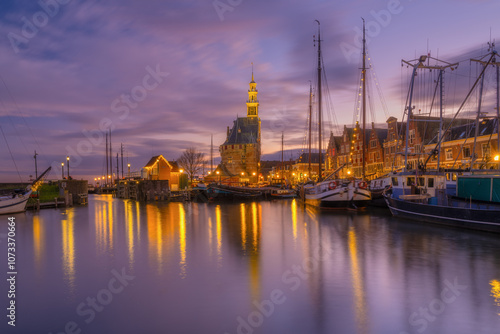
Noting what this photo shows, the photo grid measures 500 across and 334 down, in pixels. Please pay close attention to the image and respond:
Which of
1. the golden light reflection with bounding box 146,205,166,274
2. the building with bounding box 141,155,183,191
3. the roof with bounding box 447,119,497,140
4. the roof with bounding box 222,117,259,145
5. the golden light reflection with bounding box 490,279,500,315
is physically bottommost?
the golden light reflection with bounding box 490,279,500,315

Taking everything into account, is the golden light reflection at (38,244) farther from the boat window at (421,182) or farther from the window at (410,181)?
the boat window at (421,182)

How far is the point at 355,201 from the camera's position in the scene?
41.4 metres

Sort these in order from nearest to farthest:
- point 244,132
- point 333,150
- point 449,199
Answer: point 449,199, point 333,150, point 244,132

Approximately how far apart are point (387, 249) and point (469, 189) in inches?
518

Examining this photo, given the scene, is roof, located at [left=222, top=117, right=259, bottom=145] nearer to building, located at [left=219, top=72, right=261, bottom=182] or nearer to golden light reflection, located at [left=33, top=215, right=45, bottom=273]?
building, located at [left=219, top=72, right=261, bottom=182]

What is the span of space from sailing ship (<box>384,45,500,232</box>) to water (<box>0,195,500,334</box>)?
3.83 feet

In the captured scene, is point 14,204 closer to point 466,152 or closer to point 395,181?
point 395,181

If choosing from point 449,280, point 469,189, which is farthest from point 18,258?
point 469,189

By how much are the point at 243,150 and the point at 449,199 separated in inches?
3316

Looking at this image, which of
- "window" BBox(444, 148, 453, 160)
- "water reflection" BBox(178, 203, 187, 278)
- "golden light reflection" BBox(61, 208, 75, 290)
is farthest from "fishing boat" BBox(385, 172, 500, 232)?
"golden light reflection" BBox(61, 208, 75, 290)

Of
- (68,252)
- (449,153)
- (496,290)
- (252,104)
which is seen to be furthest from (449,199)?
(252,104)

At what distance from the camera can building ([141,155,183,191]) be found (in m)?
86.1

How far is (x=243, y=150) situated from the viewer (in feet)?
368

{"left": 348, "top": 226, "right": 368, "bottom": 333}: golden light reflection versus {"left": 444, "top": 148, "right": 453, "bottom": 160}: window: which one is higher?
{"left": 444, "top": 148, "right": 453, "bottom": 160}: window
